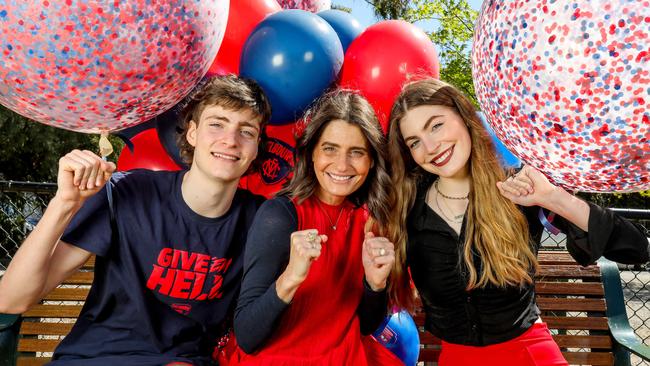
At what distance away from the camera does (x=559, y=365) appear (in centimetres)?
185

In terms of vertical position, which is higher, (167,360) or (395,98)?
(395,98)

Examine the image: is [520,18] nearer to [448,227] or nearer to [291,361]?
[448,227]

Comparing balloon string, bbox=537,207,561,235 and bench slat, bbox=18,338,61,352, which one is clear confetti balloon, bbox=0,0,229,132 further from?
bench slat, bbox=18,338,61,352

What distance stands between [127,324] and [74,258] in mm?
286

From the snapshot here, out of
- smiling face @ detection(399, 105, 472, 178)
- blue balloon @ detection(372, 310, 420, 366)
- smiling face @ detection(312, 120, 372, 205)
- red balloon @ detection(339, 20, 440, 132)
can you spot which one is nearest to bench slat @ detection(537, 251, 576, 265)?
blue balloon @ detection(372, 310, 420, 366)

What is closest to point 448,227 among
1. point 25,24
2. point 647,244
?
point 647,244

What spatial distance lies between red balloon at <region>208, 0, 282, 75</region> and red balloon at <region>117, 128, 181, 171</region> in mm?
490

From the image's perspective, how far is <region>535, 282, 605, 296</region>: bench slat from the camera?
2.74 m

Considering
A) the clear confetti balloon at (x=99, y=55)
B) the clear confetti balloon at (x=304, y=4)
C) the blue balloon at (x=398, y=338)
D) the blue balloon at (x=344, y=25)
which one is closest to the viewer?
the clear confetti balloon at (x=99, y=55)

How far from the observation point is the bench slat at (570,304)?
8.88 feet

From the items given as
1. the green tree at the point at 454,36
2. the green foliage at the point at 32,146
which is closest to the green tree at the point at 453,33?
the green tree at the point at 454,36

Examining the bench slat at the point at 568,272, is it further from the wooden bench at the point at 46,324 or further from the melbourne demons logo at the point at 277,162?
the wooden bench at the point at 46,324

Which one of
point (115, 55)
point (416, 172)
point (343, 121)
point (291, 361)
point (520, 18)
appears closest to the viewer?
point (520, 18)

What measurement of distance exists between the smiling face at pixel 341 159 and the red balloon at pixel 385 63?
236mm
